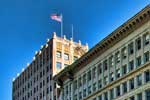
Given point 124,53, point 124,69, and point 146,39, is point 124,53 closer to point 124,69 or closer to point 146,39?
point 124,69

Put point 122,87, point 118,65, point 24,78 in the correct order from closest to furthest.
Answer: point 122,87
point 118,65
point 24,78

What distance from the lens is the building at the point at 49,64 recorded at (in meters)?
145

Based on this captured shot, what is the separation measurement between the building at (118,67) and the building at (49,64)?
27.6 meters

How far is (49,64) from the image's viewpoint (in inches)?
5768

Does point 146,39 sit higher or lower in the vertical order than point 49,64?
lower

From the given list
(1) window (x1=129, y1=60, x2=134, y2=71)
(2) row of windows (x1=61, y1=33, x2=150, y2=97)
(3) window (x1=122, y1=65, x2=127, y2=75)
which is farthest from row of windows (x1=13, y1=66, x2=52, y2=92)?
(1) window (x1=129, y1=60, x2=134, y2=71)

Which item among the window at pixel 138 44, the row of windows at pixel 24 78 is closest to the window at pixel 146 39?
the window at pixel 138 44

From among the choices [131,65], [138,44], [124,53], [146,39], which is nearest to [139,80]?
[131,65]

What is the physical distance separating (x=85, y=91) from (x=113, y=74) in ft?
45.7

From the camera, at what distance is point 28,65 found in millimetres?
165375

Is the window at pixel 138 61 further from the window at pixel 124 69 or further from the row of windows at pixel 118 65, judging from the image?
the window at pixel 124 69

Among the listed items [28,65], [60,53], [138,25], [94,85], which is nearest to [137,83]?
[138,25]

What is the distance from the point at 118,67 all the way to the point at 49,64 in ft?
170

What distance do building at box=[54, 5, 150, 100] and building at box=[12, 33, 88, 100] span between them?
2759 centimetres
